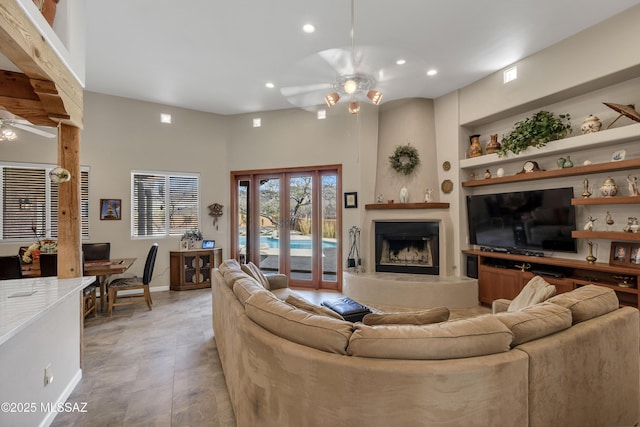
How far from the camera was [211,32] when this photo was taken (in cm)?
355

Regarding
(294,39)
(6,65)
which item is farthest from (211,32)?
(6,65)

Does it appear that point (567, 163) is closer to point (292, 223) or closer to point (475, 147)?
point (475, 147)

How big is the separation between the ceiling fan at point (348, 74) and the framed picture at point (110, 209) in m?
3.69

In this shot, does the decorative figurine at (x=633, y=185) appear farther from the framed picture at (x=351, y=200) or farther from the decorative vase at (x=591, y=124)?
the framed picture at (x=351, y=200)

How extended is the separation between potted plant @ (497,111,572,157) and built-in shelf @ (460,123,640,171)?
0.08 metres

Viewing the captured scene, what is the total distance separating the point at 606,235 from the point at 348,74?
12.3 feet

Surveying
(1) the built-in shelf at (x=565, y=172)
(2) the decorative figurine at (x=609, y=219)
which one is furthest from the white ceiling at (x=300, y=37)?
(2) the decorative figurine at (x=609, y=219)

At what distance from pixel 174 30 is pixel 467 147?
4.76 metres

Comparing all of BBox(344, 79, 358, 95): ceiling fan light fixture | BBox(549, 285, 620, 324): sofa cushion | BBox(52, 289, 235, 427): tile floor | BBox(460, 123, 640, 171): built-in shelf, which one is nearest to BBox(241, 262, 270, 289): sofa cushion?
BBox(52, 289, 235, 427): tile floor

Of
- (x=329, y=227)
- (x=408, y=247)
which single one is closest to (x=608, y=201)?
(x=408, y=247)

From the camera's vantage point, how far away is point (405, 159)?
549 centimetres

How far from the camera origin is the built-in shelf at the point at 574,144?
3276 mm

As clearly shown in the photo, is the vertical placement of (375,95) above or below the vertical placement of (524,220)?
above

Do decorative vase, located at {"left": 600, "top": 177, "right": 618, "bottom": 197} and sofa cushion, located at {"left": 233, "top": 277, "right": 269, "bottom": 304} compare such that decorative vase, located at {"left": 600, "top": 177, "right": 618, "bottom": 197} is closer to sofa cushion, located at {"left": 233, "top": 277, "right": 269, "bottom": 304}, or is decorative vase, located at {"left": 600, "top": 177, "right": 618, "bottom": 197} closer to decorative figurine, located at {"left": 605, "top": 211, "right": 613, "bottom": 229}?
decorative figurine, located at {"left": 605, "top": 211, "right": 613, "bottom": 229}
